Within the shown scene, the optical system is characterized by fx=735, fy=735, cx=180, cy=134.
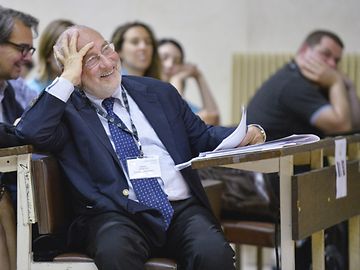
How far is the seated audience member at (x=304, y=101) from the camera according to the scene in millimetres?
4137

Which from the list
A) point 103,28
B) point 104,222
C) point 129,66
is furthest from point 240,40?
point 104,222

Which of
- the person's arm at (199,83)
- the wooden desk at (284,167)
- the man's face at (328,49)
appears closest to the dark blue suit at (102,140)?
the wooden desk at (284,167)

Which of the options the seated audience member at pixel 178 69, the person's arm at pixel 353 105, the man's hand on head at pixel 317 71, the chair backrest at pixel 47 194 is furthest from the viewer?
the seated audience member at pixel 178 69

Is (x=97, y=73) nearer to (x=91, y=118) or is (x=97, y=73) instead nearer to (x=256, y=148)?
(x=91, y=118)

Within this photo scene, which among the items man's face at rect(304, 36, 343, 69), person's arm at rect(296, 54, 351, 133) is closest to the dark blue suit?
person's arm at rect(296, 54, 351, 133)

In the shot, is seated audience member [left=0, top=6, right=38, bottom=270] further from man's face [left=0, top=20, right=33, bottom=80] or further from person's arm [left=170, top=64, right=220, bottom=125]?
person's arm [left=170, top=64, right=220, bottom=125]

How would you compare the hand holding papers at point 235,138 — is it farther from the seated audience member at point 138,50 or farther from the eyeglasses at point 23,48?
the seated audience member at point 138,50

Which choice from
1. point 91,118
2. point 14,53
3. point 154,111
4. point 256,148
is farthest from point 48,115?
point 256,148

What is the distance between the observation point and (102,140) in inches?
102

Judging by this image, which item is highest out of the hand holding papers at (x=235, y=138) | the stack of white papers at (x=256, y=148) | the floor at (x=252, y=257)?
the hand holding papers at (x=235, y=138)

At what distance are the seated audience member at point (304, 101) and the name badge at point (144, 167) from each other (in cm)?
162

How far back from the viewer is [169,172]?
2.63 metres

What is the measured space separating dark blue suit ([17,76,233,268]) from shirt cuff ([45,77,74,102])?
0.7 inches

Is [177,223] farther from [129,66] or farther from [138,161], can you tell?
[129,66]
